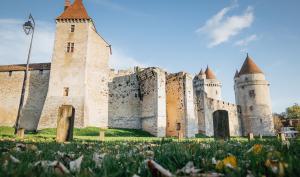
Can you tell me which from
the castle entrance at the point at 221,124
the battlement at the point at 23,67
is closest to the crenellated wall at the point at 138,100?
the battlement at the point at 23,67

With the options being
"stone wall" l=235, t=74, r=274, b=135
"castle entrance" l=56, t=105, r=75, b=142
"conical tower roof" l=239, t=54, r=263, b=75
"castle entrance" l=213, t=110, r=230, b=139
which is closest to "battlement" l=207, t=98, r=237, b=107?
"stone wall" l=235, t=74, r=274, b=135

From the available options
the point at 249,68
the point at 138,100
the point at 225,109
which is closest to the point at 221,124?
the point at 138,100

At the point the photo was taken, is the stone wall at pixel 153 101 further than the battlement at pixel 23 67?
No

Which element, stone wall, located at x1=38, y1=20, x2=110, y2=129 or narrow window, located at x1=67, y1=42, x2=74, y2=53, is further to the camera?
narrow window, located at x1=67, y1=42, x2=74, y2=53

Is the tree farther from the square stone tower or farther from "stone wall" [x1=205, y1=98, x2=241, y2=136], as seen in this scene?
the square stone tower

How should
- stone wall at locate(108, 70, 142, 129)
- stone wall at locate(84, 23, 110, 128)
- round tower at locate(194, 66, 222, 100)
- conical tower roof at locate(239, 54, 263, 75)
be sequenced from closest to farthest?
stone wall at locate(84, 23, 110, 128) → stone wall at locate(108, 70, 142, 129) → conical tower roof at locate(239, 54, 263, 75) → round tower at locate(194, 66, 222, 100)

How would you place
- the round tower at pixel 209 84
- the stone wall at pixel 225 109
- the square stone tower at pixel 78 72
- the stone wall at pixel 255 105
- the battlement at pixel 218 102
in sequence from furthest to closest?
the round tower at pixel 209 84, the stone wall at pixel 255 105, the battlement at pixel 218 102, the stone wall at pixel 225 109, the square stone tower at pixel 78 72

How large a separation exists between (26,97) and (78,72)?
301 inches

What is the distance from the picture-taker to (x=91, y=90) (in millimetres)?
26031

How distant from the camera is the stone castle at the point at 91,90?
24.6 meters

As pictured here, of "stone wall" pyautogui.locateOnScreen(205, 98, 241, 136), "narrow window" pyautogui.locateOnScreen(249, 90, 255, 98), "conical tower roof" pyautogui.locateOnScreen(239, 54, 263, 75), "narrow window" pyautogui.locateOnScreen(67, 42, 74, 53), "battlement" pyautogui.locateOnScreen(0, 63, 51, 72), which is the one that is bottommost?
"stone wall" pyautogui.locateOnScreen(205, 98, 241, 136)

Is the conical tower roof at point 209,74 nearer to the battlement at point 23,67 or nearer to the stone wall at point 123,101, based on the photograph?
the stone wall at point 123,101

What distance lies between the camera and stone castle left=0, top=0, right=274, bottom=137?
2462 cm

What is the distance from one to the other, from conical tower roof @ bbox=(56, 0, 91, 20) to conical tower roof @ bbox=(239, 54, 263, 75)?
3073cm
